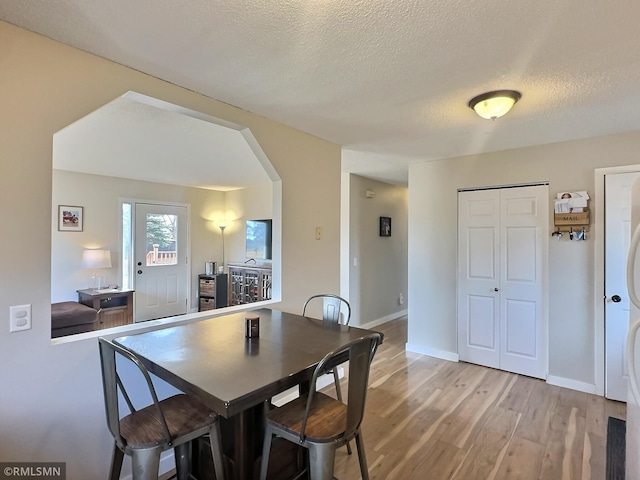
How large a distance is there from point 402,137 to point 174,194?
4.38 m

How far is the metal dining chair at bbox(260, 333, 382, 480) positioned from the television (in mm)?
4380

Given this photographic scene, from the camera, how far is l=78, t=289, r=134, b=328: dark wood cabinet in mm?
4535

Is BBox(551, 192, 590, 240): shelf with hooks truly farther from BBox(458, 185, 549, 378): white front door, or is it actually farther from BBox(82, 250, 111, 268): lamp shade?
BBox(82, 250, 111, 268): lamp shade

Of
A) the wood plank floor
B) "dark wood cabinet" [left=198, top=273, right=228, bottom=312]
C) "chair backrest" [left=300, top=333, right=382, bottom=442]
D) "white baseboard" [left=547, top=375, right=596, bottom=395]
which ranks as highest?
"chair backrest" [left=300, top=333, right=382, bottom=442]

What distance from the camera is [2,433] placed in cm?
147

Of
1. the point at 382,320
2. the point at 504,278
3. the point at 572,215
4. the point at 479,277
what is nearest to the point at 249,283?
the point at 382,320

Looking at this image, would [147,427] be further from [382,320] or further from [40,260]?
[382,320]

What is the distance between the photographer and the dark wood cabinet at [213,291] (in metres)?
6.11

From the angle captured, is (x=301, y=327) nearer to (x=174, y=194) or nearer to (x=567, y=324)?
(x=567, y=324)

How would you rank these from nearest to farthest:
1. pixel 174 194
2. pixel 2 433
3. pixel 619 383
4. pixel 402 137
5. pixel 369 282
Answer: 1. pixel 2 433
2. pixel 619 383
3. pixel 402 137
4. pixel 369 282
5. pixel 174 194

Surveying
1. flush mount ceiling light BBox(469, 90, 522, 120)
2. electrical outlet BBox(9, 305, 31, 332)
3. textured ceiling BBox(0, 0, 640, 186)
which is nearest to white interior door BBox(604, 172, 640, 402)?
textured ceiling BBox(0, 0, 640, 186)

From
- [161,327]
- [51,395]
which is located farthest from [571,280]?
[51,395]

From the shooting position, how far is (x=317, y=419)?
1.56m

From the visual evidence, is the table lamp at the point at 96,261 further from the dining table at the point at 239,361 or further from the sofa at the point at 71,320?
the dining table at the point at 239,361
